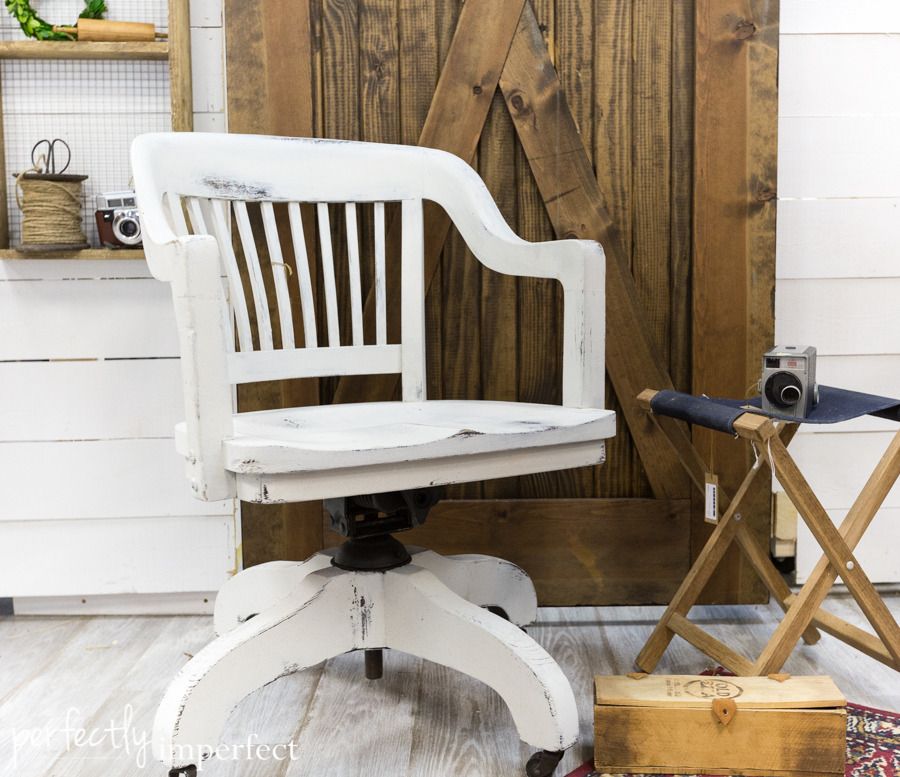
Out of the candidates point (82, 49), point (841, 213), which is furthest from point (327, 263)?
point (841, 213)

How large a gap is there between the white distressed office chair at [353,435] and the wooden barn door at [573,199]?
225 mm

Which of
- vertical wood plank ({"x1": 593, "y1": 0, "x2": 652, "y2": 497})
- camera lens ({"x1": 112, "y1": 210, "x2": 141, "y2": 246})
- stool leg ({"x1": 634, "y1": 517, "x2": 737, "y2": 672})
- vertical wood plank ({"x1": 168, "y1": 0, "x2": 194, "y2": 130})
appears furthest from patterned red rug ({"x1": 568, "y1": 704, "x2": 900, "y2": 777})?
vertical wood plank ({"x1": 168, "y1": 0, "x2": 194, "y2": 130})

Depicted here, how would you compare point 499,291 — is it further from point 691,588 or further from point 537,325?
point 691,588

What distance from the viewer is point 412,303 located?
68.8 inches

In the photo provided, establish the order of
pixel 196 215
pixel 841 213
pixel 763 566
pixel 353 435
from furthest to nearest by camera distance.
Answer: pixel 841 213
pixel 763 566
pixel 196 215
pixel 353 435

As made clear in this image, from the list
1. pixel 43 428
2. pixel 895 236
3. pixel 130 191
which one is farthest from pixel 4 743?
pixel 895 236

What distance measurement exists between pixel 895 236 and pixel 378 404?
125 centimetres

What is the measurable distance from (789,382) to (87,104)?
5.00 ft

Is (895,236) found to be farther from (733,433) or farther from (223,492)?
(223,492)

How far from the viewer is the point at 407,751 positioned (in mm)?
1396

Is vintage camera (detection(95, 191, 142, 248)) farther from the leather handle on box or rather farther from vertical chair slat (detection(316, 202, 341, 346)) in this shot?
the leather handle on box

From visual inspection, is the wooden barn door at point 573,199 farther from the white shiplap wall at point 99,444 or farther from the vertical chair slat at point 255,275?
the vertical chair slat at point 255,275

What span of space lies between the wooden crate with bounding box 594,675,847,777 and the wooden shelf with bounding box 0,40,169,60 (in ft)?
4.84

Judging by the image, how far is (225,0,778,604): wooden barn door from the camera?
1908 mm
